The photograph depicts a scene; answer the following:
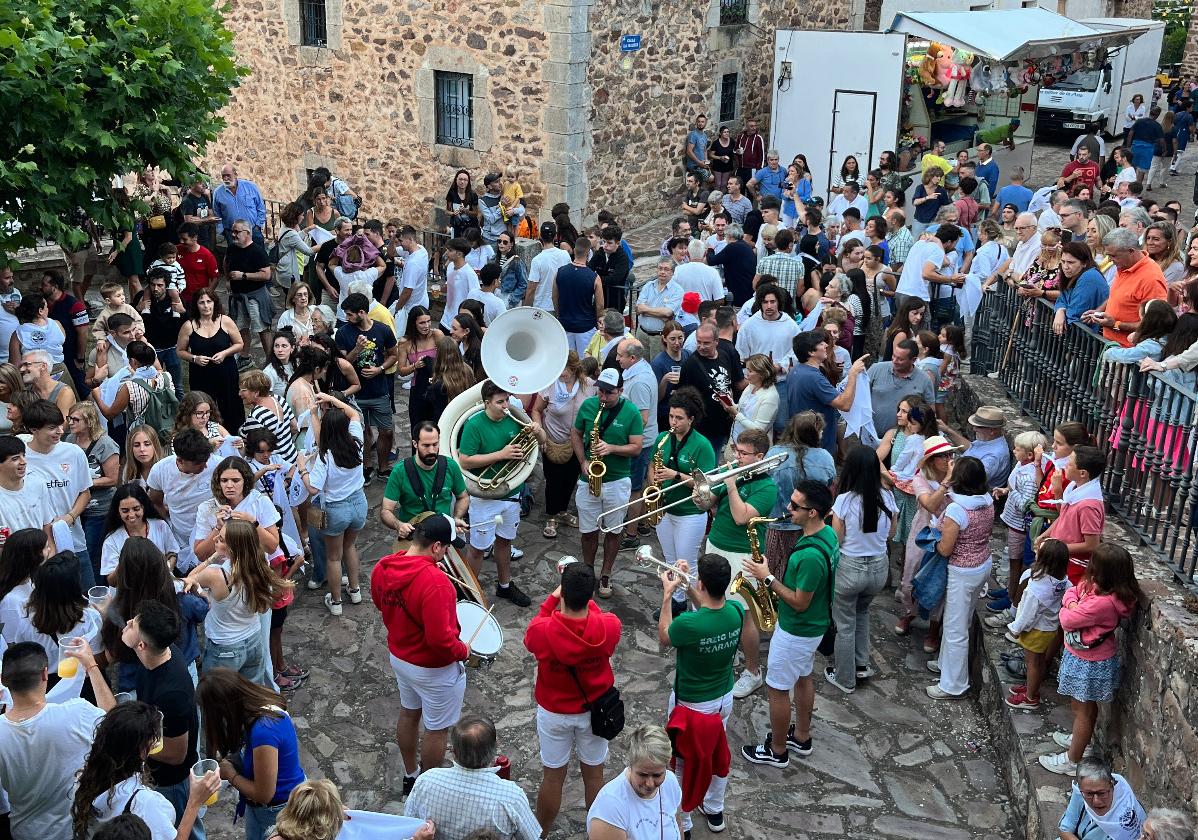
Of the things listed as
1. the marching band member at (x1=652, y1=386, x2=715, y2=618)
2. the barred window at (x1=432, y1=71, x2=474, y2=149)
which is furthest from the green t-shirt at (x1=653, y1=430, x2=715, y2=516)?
the barred window at (x1=432, y1=71, x2=474, y2=149)

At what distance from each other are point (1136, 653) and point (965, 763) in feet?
4.24

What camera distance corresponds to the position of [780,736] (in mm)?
6430

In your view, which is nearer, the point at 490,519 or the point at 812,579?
the point at 812,579

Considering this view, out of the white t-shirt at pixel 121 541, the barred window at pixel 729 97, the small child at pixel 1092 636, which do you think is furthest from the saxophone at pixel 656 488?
the barred window at pixel 729 97

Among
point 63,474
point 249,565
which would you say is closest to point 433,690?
point 249,565

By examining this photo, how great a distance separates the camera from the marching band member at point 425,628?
566 centimetres

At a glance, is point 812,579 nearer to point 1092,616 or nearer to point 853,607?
point 853,607

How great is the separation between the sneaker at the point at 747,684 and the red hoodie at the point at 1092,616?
1923 millimetres

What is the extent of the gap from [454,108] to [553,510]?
8.66 metres

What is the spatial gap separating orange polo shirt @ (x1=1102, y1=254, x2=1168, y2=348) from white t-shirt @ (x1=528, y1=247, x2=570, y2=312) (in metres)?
4.82

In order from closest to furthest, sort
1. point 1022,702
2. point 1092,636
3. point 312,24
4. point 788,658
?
point 1092,636 < point 788,658 < point 1022,702 < point 312,24

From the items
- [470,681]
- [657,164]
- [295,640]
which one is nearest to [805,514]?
[470,681]

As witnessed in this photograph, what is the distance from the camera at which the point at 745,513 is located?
267 inches

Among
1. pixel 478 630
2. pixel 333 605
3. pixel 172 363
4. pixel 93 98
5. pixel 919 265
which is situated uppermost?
pixel 93 98
